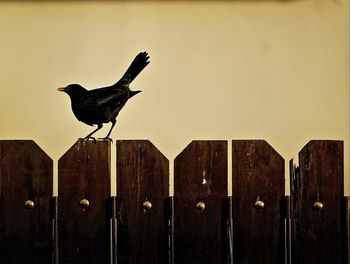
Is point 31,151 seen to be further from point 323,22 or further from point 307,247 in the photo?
point 323,22

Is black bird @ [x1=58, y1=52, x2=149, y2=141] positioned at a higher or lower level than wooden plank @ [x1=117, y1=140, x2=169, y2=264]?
higher

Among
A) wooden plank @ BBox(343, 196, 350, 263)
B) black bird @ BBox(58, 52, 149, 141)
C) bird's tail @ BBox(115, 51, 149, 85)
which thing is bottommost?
wooden plank @ BBox(343, 196, 350, 263)

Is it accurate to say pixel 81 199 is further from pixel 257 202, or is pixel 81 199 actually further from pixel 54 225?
pixel 257 202

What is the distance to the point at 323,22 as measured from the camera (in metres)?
3.76

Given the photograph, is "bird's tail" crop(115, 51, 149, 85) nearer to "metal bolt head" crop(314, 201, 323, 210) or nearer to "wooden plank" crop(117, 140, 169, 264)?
"wooden plank" crop(117, 140, 169, 264)

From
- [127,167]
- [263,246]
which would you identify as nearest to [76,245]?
[127,167]

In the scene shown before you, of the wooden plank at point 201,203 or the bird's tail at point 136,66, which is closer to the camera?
the wooden plank at point 201,203

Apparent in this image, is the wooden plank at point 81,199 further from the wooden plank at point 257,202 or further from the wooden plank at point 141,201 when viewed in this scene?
the wooden plank at point 257,202

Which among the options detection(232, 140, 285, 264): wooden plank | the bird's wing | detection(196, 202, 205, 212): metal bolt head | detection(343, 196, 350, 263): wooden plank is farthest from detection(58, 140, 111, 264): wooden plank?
detection(343, 196, 350, 263): wooden plank

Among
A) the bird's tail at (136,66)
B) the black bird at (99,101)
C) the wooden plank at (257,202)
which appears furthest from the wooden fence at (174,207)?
the bird's tail at (136,66)

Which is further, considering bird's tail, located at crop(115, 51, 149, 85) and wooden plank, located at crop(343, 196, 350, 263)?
bird's tail, located at crop(115, 51, 149, 85)

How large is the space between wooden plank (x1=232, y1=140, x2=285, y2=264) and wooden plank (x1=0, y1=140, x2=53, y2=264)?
1.91ft

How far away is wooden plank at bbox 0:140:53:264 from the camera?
2.92 meters

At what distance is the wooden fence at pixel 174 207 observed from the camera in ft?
9.55
